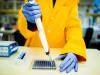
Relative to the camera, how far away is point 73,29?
1.14 meters

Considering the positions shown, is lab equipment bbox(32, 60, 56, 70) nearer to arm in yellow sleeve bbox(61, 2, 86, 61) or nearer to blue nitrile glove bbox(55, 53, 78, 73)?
blue nitrile glove bbox(55, 53, 78, 73)

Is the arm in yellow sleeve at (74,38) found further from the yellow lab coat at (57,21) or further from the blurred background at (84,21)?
the blurred background at (84,21)

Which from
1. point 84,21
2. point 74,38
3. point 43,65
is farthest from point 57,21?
point 84,21

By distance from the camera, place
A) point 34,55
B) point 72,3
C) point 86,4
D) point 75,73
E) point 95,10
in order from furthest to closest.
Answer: point 86,4
point 95,10
point 72,3
point 34,55
point 75,73

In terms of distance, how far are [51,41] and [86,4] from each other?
3964mm

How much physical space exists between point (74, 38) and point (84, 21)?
3229mm

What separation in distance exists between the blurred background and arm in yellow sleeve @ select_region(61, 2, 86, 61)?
2.30 m

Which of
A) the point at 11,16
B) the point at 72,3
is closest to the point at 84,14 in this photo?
the point at 11,16

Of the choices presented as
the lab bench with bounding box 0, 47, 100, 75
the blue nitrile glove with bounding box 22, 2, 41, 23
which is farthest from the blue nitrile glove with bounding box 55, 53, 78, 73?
the blue nitrile glove with bounding box 22, 2, 41, 23

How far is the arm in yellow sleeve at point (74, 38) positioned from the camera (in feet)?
3.05

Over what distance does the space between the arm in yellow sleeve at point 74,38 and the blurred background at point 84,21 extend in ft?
7.55

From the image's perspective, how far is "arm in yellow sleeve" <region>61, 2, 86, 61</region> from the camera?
0.93 meters

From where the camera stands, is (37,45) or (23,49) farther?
(37,45)

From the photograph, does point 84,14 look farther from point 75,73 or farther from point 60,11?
point 75,73
